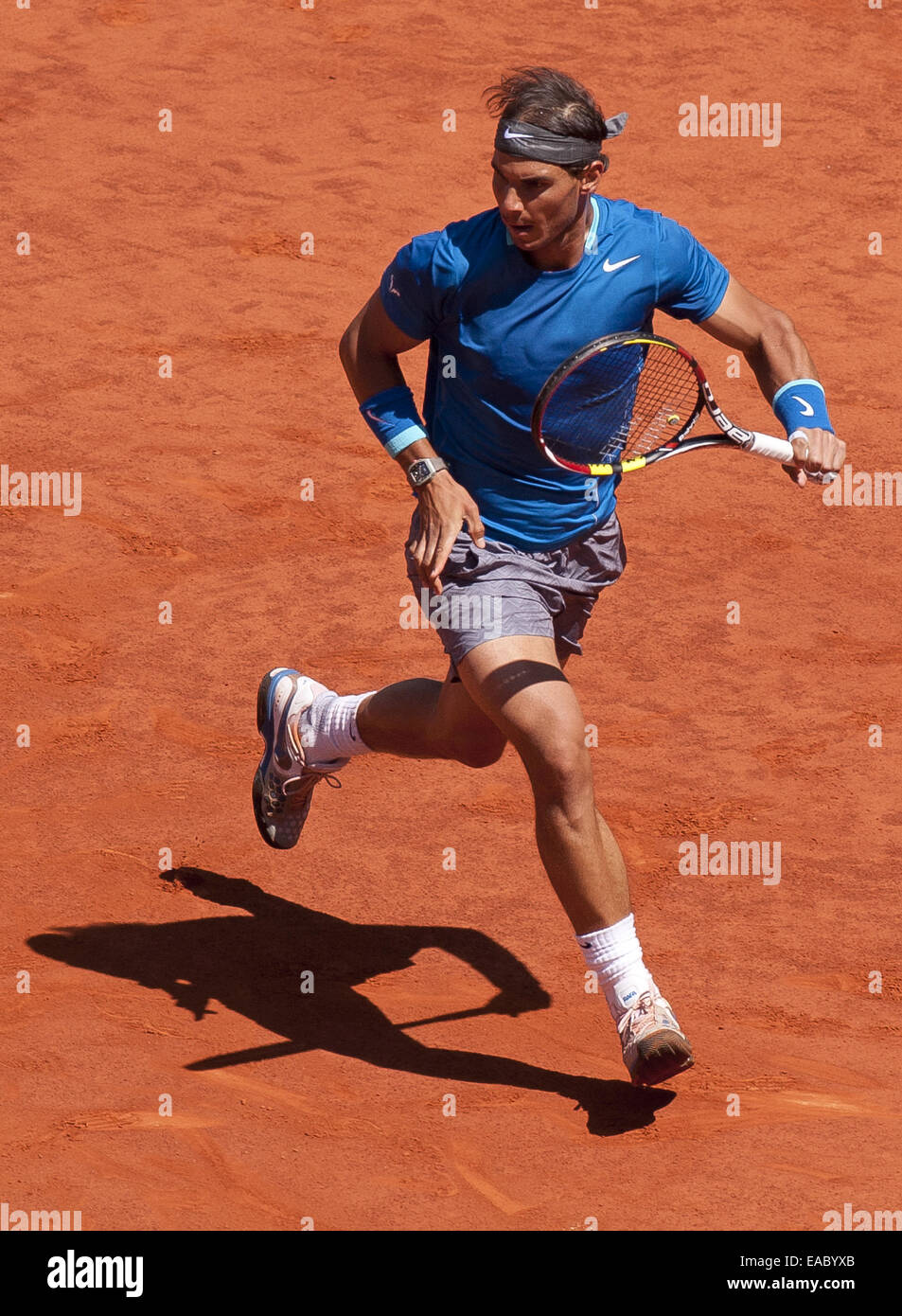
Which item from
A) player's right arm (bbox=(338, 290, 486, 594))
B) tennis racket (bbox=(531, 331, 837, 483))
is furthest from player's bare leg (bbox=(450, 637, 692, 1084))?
tennis racket (bbox=(531, 331, 837, 483))

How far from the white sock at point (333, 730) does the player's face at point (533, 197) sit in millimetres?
1510

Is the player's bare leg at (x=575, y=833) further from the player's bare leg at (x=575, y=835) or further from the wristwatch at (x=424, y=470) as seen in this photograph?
the wristwatch at (x=424, y=470)

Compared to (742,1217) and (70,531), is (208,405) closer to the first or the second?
(70,531)

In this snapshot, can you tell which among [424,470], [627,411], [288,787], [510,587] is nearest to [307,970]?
[288,787]

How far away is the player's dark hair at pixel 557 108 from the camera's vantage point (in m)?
4.36

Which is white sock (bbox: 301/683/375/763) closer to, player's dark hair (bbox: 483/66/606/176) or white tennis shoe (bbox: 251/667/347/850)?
white tennis shoe (bbox: 251/667/347/850)

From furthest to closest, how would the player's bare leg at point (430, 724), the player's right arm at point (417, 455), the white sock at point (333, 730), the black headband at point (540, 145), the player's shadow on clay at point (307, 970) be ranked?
the white sock at point (333, 730) → the player's bare leg at point (430, 724) → the player's shadow on clay at point (307, 970) → the player's right arm at point (417, 455) → the black headband at point (540, 145)

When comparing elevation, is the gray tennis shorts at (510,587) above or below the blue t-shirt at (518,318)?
below

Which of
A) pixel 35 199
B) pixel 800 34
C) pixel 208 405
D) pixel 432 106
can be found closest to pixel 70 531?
pixel 208 405

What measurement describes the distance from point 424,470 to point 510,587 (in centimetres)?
38

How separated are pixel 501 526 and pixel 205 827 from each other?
5.04 feet

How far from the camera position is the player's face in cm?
431

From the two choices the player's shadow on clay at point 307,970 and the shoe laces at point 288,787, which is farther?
the shoe laces at point 288,787

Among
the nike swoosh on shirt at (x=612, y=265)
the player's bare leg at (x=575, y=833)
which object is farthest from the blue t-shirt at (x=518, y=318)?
the player's bare leg at (x=575, y=833)
